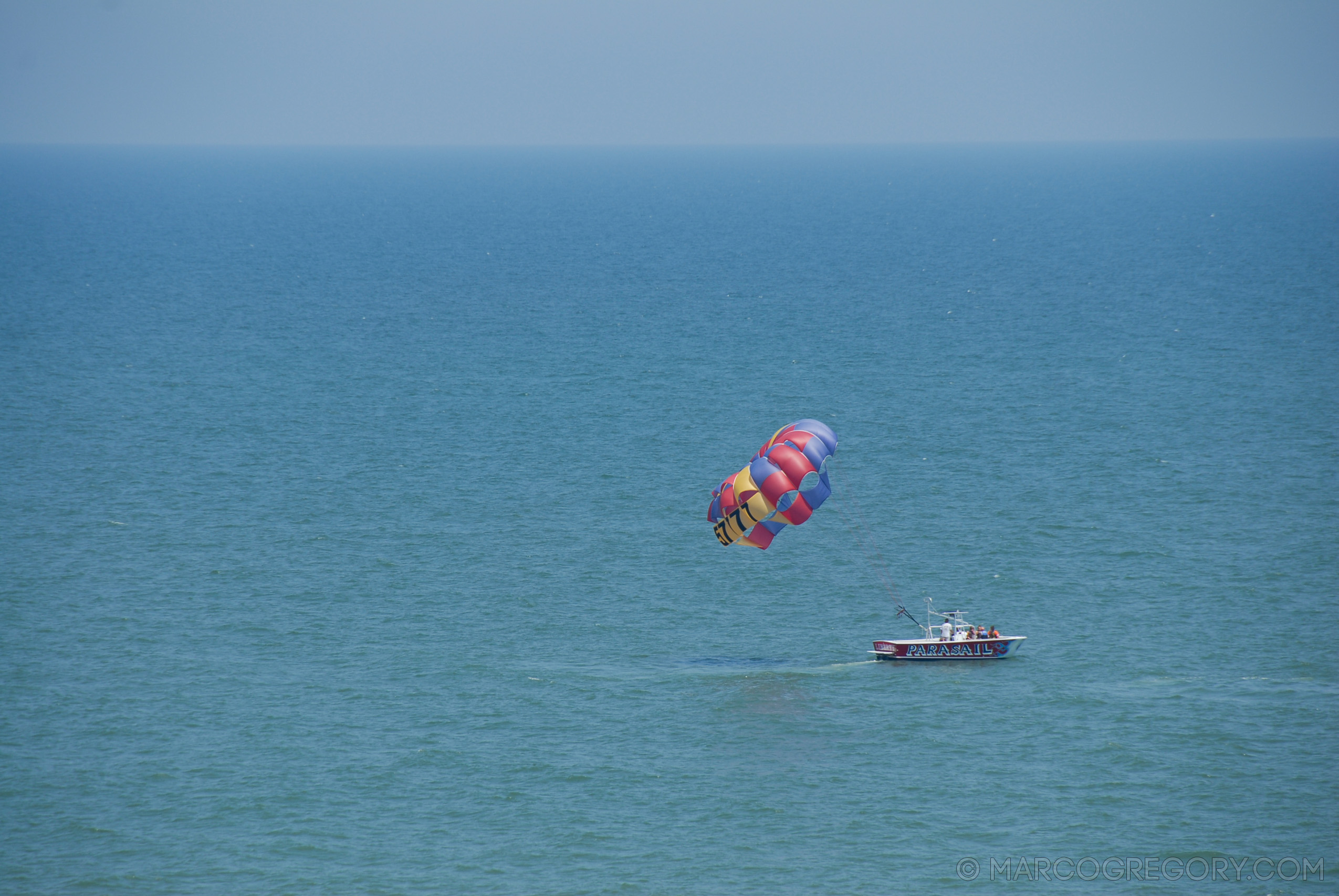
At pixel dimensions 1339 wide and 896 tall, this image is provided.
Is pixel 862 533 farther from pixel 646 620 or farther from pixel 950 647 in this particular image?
pixel 950 647

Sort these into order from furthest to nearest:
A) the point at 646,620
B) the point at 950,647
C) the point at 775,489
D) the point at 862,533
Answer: the point at 862,533 < the point at 646,620 < the point at 950,647 < the point at 775,489

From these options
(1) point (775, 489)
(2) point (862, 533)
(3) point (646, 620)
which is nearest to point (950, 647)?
(1) point (775, 489)

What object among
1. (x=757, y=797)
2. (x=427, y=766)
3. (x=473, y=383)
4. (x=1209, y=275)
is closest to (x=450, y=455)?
(x=473, y=383)

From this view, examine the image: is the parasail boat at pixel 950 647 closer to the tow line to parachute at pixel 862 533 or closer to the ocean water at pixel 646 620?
the ocean water at pixel 646 620

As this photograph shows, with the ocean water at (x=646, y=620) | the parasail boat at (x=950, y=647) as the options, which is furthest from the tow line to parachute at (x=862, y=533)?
the parasail boat at (x=950, y=647)

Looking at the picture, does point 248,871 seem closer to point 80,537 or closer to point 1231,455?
point 80,537

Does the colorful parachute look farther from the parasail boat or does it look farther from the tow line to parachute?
the parasail boat

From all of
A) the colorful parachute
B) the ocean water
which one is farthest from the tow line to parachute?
the colorful parachute
